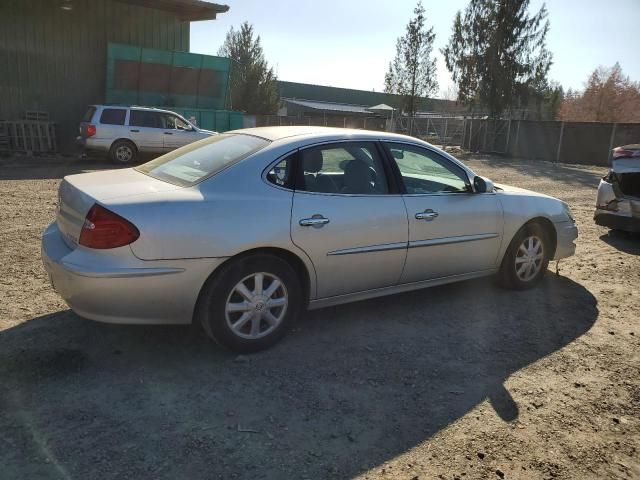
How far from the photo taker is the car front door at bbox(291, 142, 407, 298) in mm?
3652

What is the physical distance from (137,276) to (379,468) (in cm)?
171

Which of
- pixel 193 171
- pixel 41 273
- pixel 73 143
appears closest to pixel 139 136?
pixel 73 143

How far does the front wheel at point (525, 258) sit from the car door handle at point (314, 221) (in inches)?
82.8

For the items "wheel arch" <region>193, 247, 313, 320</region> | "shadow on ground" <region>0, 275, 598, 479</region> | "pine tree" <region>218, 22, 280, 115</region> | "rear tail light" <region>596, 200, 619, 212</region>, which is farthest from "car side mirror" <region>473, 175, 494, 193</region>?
"pine tree" <region>218, 22, 280, 115</region>

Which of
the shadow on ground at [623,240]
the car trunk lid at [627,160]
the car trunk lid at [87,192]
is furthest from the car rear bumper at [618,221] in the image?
the car trunk lid at [87,192]

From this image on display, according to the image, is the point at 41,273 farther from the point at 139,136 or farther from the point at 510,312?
the point at 139,136

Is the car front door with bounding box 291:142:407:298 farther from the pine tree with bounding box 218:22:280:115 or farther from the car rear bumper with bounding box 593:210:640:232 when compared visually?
the pine tree with bounding box 218:22:280:115

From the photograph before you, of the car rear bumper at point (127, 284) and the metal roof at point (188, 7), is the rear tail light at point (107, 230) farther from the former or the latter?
the metal roof at point (188, 7)

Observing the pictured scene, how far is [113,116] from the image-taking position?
48.5 feet

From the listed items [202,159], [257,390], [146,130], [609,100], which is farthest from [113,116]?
[609,100]

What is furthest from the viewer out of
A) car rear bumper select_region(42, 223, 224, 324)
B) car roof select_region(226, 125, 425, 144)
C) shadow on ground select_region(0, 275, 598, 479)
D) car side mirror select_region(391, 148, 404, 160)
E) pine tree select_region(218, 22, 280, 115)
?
pine tree select_region(218, 22, 280, 115)

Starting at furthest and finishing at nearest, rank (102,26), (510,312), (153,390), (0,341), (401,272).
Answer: (102,26) → (510,312) → (401,272) → (0,341) → (153,390)

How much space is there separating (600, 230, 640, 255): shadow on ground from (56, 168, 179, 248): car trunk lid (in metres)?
6.01

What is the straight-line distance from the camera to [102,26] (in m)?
18.2
